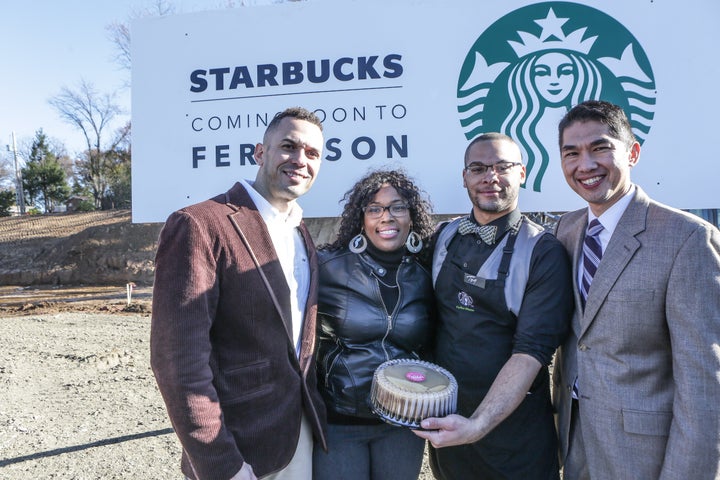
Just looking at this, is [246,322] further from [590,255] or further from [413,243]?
[590,255]

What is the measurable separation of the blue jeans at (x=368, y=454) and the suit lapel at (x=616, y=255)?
3.42ft

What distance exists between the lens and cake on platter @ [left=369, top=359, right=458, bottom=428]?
189 centimetres

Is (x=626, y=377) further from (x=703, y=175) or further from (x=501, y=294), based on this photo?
(x=703, y=175)

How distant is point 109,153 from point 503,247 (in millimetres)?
47716

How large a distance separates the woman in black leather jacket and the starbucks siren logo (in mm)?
1230

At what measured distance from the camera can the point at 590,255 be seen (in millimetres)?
2188

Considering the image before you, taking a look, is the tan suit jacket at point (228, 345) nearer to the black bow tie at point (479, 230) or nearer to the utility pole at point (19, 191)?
the black bow tie at point (479, 230)

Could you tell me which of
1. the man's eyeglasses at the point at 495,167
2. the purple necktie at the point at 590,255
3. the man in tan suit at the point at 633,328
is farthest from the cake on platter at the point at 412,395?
the man's eyeglasses at the point at 495,167

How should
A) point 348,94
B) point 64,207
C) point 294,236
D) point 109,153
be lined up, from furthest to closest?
point 64,207
point 109,153
point 348,94
point 294,236

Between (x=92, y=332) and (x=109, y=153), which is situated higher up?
(x=109, y=153)

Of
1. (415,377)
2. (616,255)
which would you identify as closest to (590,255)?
(616,255)

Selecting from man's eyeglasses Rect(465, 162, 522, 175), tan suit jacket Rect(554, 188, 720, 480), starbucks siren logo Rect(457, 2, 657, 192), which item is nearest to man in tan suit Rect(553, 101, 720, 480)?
tan suit jacket Rect(554, 188, 720, 480)

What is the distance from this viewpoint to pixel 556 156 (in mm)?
3266

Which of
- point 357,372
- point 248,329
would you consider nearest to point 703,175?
point 357,372
